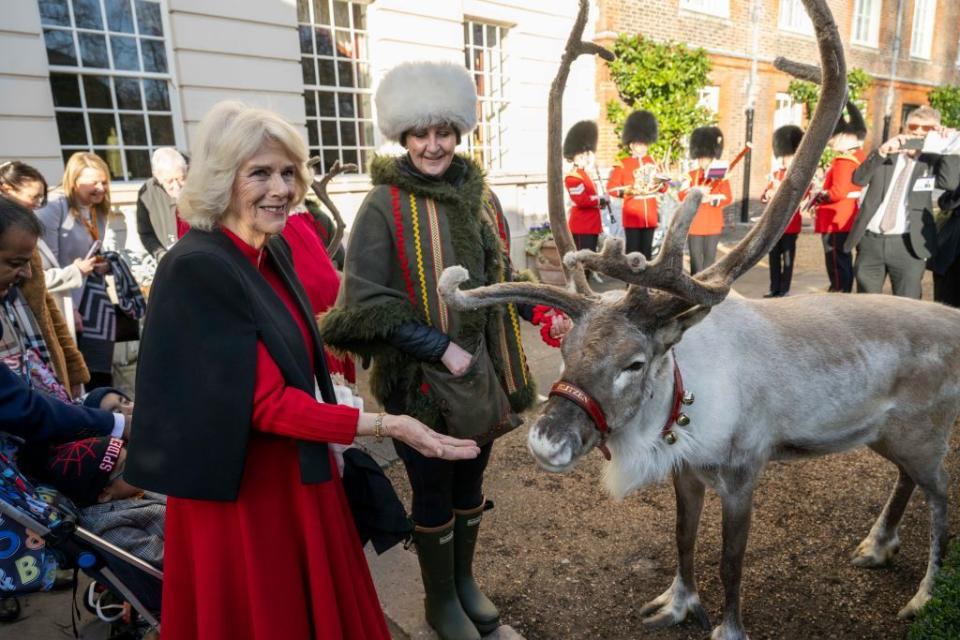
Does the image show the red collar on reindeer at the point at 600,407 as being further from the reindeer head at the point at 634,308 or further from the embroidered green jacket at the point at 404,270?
the embroidered green jacket at the point at 404,270

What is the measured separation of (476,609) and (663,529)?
153 cm

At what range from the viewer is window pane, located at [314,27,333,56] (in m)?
9.50

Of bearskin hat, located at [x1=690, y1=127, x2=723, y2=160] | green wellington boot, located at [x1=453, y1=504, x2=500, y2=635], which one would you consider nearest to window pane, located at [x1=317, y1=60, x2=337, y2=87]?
bearskin hat, located at [x1=690, y1=127, x2=723, y2=160]

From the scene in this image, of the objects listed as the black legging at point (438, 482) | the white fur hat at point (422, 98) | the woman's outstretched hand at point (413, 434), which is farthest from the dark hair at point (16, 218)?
the black legging at point (438, 482)

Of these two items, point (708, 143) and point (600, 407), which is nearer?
point (600, 407)

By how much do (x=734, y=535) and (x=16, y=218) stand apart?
327cm

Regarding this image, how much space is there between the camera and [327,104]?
9.88 m

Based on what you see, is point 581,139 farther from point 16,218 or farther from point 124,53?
point 16,218

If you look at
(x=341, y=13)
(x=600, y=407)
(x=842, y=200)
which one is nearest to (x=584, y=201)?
(x=842, y=200)

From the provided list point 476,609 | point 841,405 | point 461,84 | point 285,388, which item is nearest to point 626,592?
point 476,609

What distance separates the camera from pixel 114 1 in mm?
7391

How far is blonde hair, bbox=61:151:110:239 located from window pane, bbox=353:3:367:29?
18.9ft

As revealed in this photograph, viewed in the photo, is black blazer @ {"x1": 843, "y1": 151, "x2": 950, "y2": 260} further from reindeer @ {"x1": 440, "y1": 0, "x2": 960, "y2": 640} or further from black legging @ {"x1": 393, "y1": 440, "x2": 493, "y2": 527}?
black legging @ {"x1": 393, "y1": 440, "x2": 493, "y2": 527}

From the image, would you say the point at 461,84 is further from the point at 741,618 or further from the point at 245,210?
the point at 741,618
